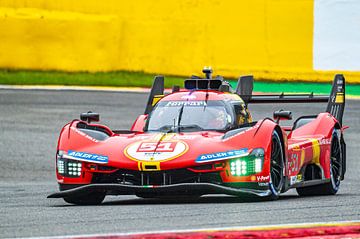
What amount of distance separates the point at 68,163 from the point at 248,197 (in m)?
1.82

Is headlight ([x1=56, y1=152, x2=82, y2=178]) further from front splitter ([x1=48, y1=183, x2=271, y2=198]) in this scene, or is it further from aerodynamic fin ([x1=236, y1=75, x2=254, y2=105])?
aerodynamic fin ([x1=236, y1=75, x2=254, y2=105])

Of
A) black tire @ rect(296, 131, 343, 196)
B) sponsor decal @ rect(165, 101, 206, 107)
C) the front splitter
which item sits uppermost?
sponsor decal @ rect(165, 101, 206, 107)

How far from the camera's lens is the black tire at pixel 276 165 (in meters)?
12.0

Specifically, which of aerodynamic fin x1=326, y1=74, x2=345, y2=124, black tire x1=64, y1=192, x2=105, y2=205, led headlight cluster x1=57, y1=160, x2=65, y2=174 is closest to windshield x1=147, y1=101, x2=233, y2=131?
black tire x1=64, y1=192, x2=105, y2=205

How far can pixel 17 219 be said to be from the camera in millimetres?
9539

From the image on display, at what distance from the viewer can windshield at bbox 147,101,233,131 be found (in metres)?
12.8

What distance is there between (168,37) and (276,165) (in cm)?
1089

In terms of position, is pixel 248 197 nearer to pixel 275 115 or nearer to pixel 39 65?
pixel 275 115

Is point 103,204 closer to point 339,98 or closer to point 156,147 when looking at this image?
point 156,147

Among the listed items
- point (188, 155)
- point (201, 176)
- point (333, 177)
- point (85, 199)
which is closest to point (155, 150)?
point (188, 155)

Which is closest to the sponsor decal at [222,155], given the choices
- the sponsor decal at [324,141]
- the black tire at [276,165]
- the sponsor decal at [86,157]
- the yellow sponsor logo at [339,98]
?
the black tire at [276,165]

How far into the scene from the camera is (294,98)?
14.9m

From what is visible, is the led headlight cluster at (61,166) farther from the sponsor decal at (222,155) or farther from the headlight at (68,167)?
the sponsor decal at (222,155)

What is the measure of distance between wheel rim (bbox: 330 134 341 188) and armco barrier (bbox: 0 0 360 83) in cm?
814
